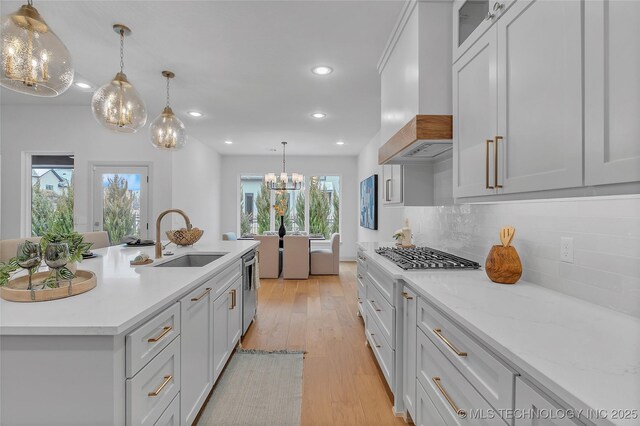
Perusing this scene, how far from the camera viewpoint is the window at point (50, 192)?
15.1 feet

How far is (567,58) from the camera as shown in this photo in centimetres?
96

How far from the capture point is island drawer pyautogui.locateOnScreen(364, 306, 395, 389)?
6.30ft

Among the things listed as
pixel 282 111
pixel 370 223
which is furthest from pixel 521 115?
pixel 370 223

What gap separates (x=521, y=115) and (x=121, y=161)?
5156 millimetres

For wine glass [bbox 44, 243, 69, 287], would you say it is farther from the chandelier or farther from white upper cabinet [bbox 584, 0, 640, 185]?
the chandelier

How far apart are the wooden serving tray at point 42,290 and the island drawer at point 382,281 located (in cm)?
158

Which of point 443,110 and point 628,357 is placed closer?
point 628,357

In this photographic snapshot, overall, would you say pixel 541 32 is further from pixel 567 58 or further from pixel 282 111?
pixel 282 111

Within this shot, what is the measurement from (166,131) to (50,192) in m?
3.34

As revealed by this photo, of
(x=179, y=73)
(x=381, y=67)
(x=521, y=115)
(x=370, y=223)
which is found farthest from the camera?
(x=370, y=223)

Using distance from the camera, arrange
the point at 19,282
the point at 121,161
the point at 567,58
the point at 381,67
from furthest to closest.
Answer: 1. the point at 121,161
2. the point at 381,67
3. the point at 19,282
4. the point at 567,58

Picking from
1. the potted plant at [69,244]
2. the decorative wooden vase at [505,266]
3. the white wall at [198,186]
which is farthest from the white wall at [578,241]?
the white wall at [198,186]

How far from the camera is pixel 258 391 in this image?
2.11 metres

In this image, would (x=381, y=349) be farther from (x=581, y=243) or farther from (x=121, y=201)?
(x=121, y=201)
